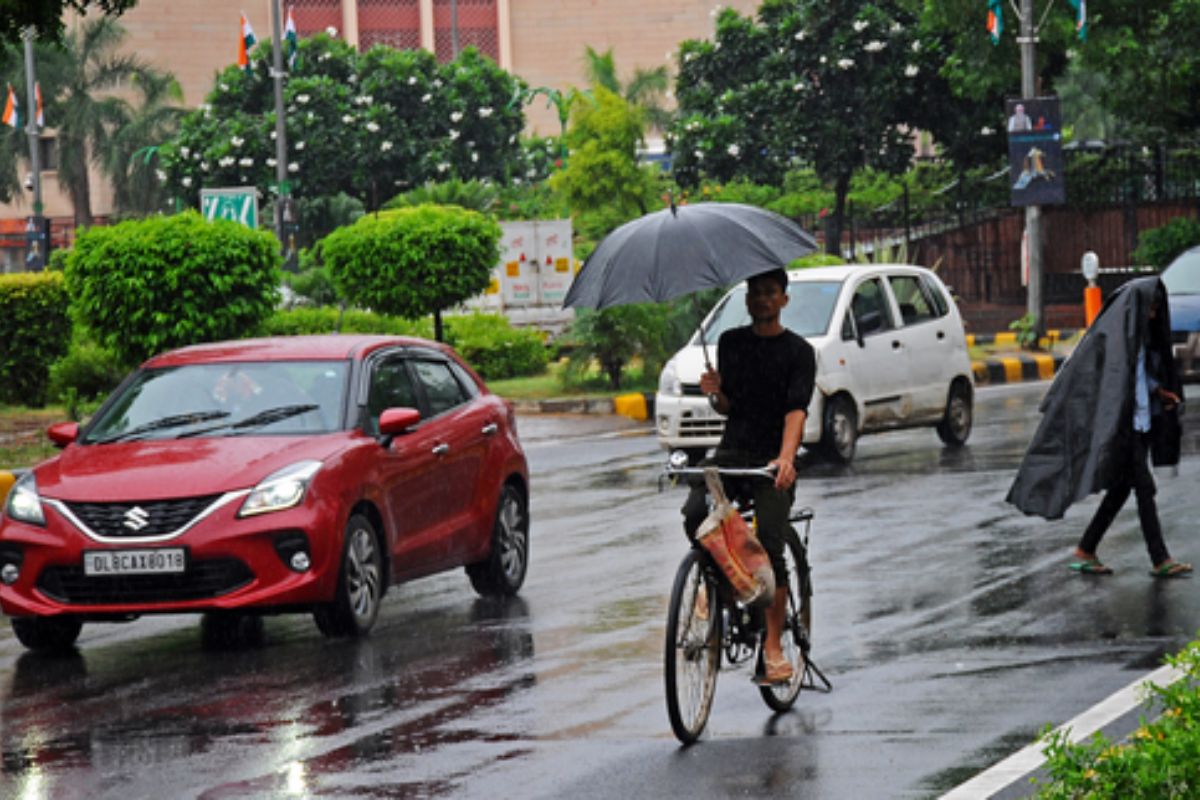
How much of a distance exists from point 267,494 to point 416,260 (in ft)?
60.6

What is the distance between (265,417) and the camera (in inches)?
468

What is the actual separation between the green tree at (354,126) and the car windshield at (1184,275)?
36038 mm

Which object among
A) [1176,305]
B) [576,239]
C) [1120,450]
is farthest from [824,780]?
[576,239]

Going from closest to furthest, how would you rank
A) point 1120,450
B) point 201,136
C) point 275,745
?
point 275,745, point 1120,450, point 201,136

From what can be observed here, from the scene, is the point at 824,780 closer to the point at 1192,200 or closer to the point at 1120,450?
the point at 1120,450

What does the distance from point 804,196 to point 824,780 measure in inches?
1912

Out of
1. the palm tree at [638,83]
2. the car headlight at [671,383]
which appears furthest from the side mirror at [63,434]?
the palm tree at [638,83]

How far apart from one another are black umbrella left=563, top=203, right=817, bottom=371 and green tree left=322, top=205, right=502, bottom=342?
20050mm

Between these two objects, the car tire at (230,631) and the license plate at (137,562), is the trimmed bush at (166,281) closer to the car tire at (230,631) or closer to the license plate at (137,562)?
the car tire at (230,631)

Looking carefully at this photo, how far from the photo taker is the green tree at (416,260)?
29469 millimetres

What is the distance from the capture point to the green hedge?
27.5 meters

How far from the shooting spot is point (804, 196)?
55.6 m

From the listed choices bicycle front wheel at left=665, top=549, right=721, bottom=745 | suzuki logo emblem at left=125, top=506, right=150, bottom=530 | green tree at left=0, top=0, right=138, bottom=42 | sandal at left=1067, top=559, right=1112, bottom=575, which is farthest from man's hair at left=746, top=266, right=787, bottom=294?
green tree at left=0, top=0, right=138, bottom=42

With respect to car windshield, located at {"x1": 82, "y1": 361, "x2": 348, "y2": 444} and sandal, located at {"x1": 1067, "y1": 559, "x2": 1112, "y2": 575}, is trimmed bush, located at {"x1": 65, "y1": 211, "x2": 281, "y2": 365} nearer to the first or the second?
car windshield, located at {"x1": 82, "y1": 361, "x2": 348, "y2": 444}
